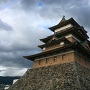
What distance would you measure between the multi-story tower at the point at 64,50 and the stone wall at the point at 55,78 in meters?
1.24

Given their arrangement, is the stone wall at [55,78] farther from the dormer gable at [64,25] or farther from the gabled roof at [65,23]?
the gabled roof at [65,23]

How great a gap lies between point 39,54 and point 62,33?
5.84m

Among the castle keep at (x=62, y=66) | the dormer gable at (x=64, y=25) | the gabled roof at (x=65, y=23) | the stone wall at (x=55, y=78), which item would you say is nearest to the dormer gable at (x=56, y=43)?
the castle keep at (x=62, y=66)

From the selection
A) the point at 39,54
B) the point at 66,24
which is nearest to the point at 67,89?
the point at 39,54

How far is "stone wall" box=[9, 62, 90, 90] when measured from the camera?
18.1 meters

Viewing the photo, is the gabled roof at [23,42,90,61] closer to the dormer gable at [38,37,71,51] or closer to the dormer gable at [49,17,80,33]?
the dormer gable at [38,37,71,51]

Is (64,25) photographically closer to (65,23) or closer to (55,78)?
(65,23)

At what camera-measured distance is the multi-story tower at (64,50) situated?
22.5 metres

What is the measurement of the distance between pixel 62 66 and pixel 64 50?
106 inches

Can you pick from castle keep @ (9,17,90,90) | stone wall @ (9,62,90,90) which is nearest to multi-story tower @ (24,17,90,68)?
castle keep @ (9,17,90,90)

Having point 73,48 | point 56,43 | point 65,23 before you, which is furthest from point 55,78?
point 65,23

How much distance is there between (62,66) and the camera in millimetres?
22156

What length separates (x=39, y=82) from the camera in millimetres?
21531

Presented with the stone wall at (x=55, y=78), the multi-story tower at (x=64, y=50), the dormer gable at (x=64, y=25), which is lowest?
the stone wall at (x=55, y=78)
